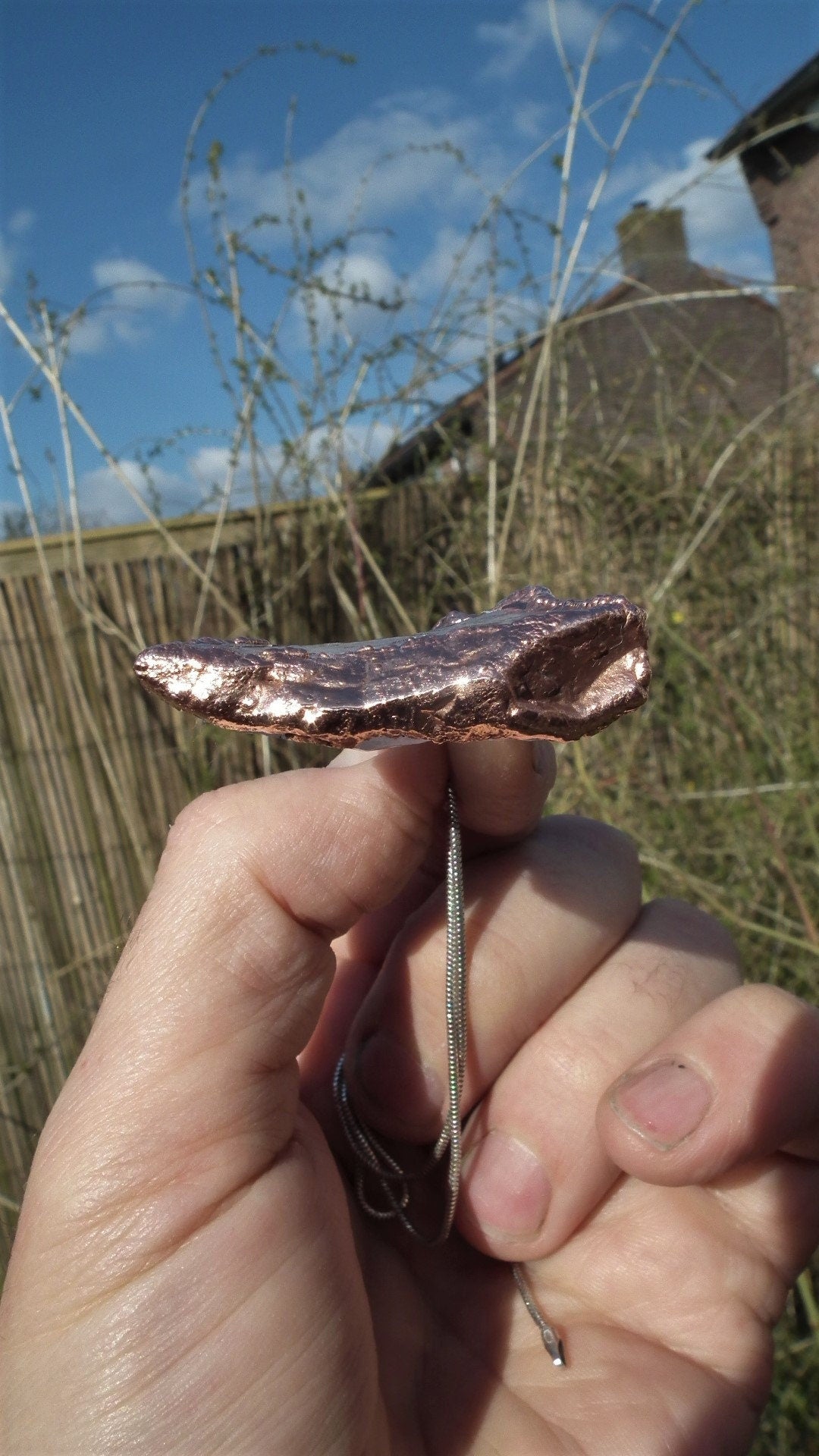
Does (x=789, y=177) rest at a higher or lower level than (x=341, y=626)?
higher

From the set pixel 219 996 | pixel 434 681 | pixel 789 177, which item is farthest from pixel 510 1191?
pixel 789 177

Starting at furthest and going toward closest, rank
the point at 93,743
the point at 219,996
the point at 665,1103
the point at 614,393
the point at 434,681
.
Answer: the point at 614,393, the point at 93,743, the point at 665,1103, the point at 219,996, the point at 434,681

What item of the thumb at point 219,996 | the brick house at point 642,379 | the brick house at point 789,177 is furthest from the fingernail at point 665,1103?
the brick house at point 789,177

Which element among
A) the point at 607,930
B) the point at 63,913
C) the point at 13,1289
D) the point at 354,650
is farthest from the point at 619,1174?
the point at 63,913

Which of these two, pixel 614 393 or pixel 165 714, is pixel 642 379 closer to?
pixel 614 393

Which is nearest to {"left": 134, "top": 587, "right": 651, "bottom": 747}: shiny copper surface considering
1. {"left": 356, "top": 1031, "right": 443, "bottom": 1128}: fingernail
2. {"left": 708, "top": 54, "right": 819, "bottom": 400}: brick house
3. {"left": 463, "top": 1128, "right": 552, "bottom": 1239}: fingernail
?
{"left": 356, "top": 1031, "right": 443, "bottom": 1128}: fingernail

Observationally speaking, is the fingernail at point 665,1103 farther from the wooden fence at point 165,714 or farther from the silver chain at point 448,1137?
the wooden fence at point 165,714

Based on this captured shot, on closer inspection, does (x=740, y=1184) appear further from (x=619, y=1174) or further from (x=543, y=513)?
(x=543, y=513)
